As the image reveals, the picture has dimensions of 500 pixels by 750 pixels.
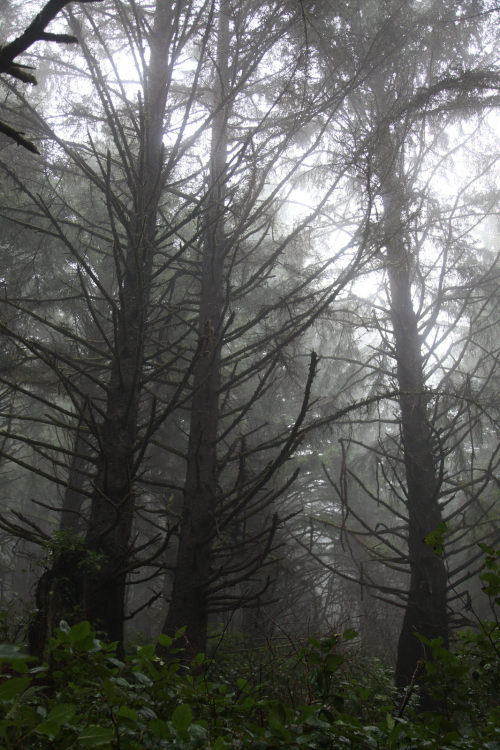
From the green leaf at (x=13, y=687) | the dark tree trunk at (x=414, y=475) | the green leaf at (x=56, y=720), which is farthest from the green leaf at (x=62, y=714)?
the dark tree trunk at (x=414, y=475)

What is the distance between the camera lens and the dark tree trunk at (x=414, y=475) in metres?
5.35

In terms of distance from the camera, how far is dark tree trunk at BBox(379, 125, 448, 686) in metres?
5.35

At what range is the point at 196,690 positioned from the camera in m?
2.07

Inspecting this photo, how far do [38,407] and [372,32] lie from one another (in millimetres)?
11650

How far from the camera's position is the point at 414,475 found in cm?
602

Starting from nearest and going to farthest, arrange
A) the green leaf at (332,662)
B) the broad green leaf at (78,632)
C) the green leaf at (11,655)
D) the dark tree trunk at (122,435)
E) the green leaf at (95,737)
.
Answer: the green leaf at (11,655)
the green leaf at (95,737)
the broad green leaf at (78,632)
the green leaf at (332,662)
the dark tree trunk at (122,435)

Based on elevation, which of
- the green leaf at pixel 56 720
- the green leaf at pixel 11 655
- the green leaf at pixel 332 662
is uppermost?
the green leaf at pixel 11 655

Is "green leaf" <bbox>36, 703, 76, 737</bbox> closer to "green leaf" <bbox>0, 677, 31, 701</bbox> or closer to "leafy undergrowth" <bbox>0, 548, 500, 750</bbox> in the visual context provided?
"leafy undergrowth" <bbox>0, 548, 500, 750</bbox>

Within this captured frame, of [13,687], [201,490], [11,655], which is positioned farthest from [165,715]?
[201,490]

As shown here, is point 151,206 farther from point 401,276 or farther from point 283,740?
point 401,276

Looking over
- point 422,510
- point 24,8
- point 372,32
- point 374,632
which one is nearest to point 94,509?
point 422,510

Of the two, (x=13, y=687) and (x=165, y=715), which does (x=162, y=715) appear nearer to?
(x=165, y=715)

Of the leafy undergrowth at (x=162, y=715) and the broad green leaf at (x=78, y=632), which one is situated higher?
the broad green leaf at (x=78, y=632)

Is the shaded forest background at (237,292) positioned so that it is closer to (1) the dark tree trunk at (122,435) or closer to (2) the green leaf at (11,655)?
(1) the dark tree trunk at (122,435)
